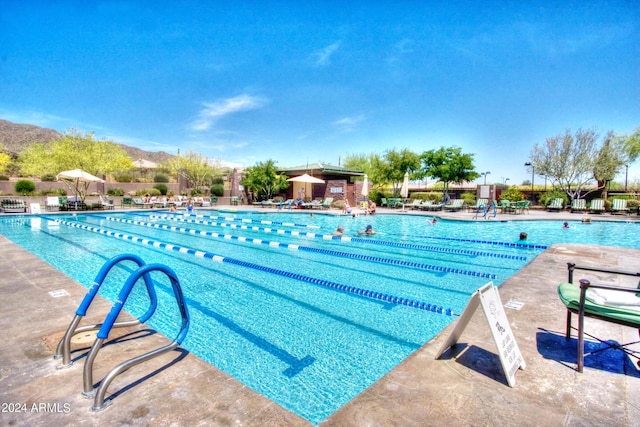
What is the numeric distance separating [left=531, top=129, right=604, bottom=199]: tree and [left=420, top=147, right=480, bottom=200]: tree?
23.4 ft

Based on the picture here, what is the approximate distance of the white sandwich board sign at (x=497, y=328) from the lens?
6.58 ft

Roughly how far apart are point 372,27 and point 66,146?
68.4ft

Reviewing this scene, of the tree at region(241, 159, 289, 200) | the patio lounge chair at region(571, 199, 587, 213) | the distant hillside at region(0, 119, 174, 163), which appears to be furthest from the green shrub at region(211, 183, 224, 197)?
the distant hillside at region(0, 119, 174, 163)

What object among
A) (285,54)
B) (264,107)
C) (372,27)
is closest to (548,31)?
(372,27)

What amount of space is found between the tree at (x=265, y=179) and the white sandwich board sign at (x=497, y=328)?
77.6ft

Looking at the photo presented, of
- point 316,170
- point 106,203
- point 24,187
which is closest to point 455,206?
point 316,170

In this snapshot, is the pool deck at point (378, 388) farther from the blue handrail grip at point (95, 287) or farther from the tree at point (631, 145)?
the tree at point (631, 145)

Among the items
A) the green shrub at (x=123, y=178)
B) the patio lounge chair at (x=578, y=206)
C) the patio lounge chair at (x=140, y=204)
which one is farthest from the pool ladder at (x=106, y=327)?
the green shrub at (x=123, y=178)

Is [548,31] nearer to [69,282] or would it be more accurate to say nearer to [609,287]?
[609,287]

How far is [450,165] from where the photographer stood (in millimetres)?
22641

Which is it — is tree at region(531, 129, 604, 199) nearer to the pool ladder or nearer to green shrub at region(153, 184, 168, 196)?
the pool ladder

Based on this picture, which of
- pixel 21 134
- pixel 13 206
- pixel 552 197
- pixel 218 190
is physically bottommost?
pixel 13 206

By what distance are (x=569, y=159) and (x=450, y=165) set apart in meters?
10.4

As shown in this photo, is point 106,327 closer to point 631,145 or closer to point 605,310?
point 605,310
